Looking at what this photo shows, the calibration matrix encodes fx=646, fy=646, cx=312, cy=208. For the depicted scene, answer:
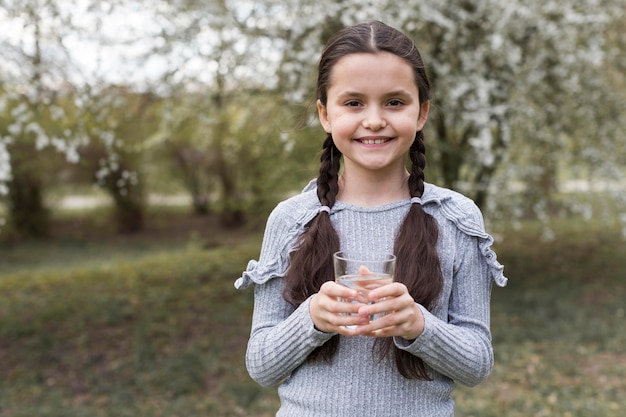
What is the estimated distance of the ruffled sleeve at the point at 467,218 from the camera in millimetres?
1513

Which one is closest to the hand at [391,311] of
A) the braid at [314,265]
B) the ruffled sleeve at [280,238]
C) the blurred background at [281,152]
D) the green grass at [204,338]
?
the braid at [314,265]

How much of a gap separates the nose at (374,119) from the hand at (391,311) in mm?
397

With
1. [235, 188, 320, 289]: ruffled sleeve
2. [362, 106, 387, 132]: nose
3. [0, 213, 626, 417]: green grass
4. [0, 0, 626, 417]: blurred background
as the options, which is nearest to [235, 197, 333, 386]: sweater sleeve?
[235, 188, 320, 289]: ruffled sleeve

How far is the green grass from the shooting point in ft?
15.6

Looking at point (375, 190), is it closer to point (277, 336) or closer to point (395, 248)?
point (395, 248)

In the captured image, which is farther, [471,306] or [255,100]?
[255,100]

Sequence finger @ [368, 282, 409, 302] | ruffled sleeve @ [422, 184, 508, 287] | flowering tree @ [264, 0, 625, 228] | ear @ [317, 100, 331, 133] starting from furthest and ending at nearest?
flowering tree @ [264, 0, 625, 228], ear @ [317, 100, 331, 133], ruffled sleeve @ [422, 184, 508, 287], finger @ [368, 282, 409, 302]

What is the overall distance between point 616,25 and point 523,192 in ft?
7.09

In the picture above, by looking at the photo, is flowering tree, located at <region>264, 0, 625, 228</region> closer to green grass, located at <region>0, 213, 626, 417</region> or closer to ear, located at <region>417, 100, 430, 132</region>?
green grass, located at <region>0, 213, 626, 417</region>

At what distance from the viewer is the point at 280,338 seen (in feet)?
4.75

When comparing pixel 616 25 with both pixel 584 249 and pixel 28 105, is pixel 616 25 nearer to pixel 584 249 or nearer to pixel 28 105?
pixel 584 249

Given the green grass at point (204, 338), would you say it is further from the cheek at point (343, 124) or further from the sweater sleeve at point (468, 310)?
the cheek at point (343, 124)

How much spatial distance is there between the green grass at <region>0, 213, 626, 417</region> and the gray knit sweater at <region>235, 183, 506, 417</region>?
10.5ft

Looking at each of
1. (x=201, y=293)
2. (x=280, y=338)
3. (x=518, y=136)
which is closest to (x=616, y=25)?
(x=518, y=136)
